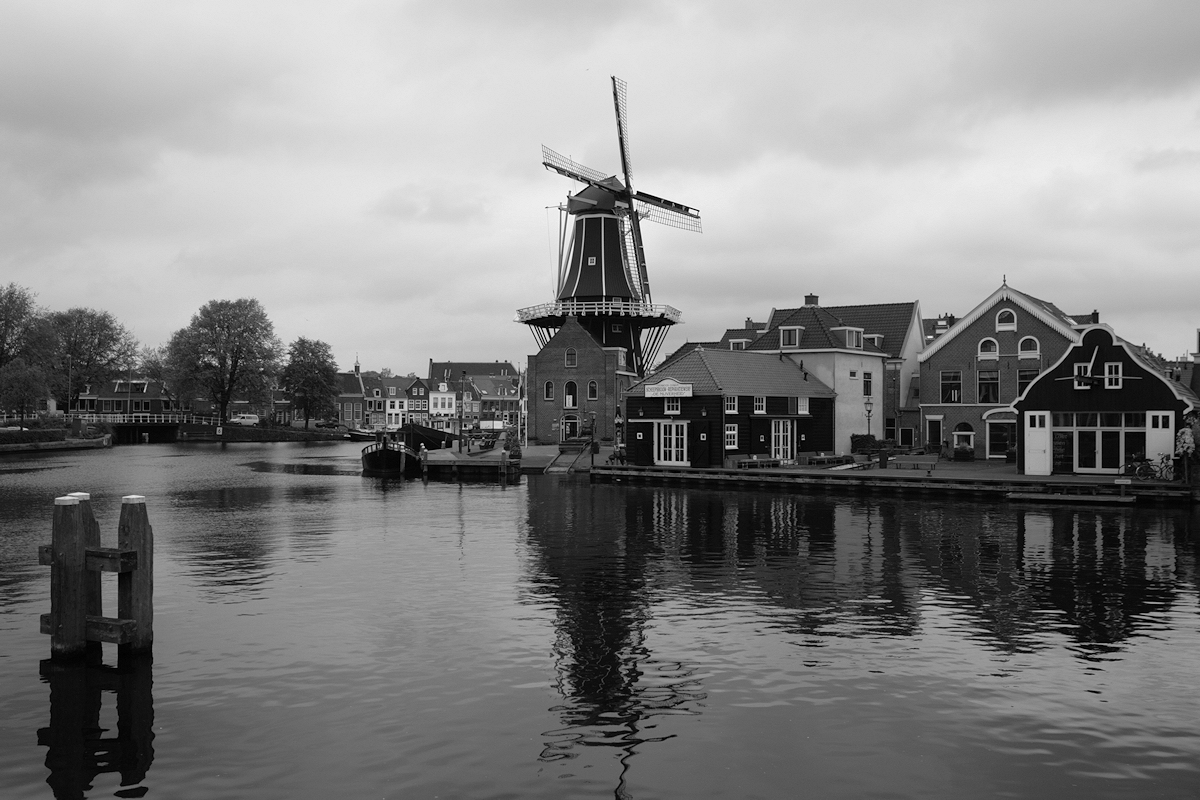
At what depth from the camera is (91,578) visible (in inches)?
607

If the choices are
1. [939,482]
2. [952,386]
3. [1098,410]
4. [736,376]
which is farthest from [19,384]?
[1098,410]

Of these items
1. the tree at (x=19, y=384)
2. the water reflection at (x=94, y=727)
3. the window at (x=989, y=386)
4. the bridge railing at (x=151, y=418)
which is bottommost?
the water reflection at (x=94, y=727)

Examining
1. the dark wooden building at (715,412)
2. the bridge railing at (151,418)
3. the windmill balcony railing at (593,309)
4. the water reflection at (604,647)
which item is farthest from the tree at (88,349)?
the water reflection at (604,647)

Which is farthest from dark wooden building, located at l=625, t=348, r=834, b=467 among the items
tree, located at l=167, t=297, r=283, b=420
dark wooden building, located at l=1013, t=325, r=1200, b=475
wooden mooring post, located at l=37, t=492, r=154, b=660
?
tree, located at l=167, t=297, r=283, b=420

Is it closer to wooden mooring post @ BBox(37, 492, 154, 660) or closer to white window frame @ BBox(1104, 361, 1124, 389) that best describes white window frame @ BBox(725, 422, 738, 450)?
white window frame @ BBox(1104, 361, 1124, 389)

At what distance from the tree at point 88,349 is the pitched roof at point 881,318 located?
300 ft

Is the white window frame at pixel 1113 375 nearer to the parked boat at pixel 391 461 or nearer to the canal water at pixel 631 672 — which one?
the canal water at pixel 631 672

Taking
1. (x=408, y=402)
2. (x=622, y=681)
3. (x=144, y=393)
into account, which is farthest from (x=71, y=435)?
(x=622, y=681)

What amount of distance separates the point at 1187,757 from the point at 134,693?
13.9m

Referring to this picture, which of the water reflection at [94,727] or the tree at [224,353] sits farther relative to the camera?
the tree at [224,353]

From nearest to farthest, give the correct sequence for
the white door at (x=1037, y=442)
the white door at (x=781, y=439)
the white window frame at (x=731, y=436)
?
the white door at (x=1037, y=442) → the white window frame at (x=731, y=436) → the white door at (x=781, y=439)

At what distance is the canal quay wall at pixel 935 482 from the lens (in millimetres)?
37281

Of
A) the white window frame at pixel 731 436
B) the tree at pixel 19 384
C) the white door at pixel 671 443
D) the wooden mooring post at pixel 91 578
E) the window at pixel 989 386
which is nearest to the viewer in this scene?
the wooden mooring post at pixel 91 578

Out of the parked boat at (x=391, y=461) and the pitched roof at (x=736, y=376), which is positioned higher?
the pitched roof at (x=736, y=376)
